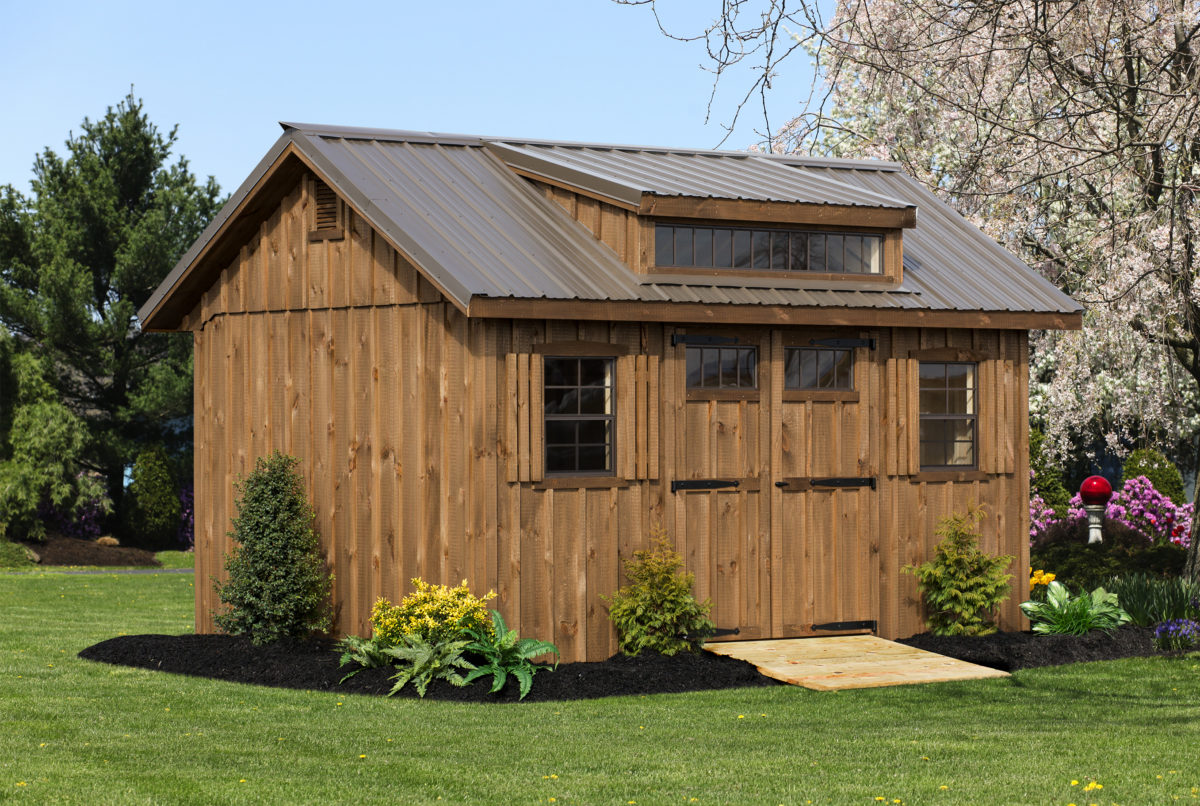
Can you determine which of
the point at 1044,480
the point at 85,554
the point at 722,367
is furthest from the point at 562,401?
the point at 85,554

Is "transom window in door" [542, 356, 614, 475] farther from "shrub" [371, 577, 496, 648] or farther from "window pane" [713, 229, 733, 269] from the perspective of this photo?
"window pane" [713, 229, 733, 269]

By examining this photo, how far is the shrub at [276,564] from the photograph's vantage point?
1285 cm

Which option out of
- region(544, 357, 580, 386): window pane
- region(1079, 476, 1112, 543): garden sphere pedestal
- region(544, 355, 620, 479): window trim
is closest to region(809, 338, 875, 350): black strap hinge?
region(544, 355, 620, 479): window trim

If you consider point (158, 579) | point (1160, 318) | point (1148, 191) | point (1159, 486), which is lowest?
point (158, 579)

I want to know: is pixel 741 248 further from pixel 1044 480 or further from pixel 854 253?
pixel 1044 480

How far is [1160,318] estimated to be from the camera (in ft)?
57.6

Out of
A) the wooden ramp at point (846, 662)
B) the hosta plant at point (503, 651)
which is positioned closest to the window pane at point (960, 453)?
the wooden ramp at point (846, 662)

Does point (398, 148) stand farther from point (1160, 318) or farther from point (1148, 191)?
point (1160, 318)

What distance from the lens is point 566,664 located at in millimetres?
12016

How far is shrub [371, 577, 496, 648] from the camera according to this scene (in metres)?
11.5

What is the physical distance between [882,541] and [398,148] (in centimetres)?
594

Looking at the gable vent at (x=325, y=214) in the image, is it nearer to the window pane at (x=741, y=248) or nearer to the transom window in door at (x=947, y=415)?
the window pane at (x=741, y=248)

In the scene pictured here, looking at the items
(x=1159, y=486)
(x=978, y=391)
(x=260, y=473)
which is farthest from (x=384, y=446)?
(x=1159, y=486)

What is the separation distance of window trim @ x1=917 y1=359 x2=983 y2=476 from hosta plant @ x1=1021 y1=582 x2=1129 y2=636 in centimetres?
146
